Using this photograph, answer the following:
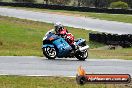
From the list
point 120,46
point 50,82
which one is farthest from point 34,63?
point 120,46

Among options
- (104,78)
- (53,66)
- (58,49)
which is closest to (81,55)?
(58,49)

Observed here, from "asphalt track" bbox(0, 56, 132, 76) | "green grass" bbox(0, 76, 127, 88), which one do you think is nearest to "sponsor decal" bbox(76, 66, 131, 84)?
"green grass" bbox(0, 76, 127, 88)

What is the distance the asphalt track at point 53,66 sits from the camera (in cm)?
1348

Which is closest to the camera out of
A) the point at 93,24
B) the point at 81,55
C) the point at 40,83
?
the point at 40,83

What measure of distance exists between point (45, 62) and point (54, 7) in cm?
4709

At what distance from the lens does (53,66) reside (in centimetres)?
1509

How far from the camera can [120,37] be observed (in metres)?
29.0

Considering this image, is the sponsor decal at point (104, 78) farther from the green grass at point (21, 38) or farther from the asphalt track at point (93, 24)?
the asphalt track at point (93, 24)

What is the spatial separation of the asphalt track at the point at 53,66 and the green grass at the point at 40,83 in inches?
35.4

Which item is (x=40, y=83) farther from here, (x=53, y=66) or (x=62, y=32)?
(x=62, y=32)

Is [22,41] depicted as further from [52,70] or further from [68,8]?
[68,8]

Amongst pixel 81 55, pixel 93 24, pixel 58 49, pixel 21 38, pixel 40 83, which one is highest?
pixel 40 83

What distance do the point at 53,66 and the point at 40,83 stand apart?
3.66 metres

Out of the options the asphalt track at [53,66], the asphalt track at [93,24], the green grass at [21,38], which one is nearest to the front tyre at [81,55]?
the asphalt track at [53,66]
